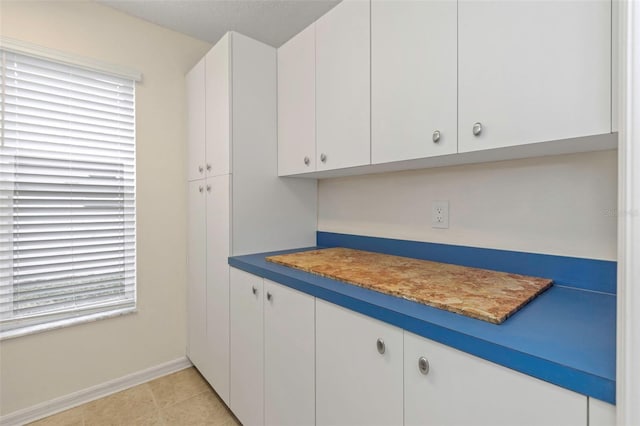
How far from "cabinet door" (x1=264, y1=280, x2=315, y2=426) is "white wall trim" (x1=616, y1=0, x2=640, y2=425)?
0.85m

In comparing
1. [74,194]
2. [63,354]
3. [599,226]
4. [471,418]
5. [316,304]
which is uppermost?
[74,194]

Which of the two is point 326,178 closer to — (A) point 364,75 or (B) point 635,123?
(A) point 364,75

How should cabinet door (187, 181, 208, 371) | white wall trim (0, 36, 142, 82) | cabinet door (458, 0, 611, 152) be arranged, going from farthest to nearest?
cabinet door (187, 181, 208, 371)
white wall trim (0, 36, 142, 82)
cabinet door (458, 0, 611, 152)

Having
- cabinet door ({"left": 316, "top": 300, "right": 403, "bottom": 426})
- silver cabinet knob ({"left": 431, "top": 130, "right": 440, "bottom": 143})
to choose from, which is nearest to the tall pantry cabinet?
cabinet door ({"left": 316, "top": 300, "right": 403, "bottom": 426})

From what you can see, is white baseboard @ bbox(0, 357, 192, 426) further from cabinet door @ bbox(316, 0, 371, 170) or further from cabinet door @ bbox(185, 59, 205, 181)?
cabinet door @ bbox(316, 0, 371, 170)

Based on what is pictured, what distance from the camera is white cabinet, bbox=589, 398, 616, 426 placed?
0.56 meters

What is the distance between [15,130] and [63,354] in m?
1.27

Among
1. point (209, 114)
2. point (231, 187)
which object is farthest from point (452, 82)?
point (209, 114)

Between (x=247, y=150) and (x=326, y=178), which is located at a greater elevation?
(x=247, y=150)

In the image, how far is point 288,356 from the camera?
1.28 metres

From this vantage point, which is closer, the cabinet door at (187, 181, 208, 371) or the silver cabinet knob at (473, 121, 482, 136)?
the silver cabinet knob at (473, 121, 482, 136)

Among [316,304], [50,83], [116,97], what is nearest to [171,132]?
[116,97]

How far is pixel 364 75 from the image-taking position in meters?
1.33

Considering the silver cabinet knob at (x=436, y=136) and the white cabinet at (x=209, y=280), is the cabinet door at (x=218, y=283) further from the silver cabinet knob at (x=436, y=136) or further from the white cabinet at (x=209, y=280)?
the silver cabinet knob at (x=436, y=136)
